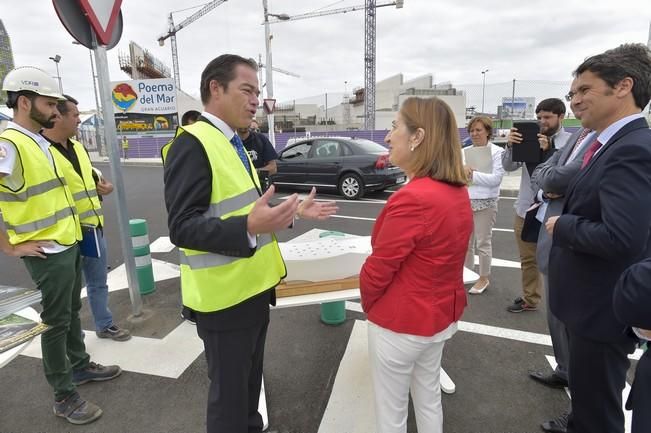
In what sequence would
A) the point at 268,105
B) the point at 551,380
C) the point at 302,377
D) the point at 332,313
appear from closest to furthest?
the point at 551,380
the point at 302,377
the point at 332,313
the point at 268,105

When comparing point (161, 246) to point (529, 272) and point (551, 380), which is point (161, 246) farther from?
point (551, 380)

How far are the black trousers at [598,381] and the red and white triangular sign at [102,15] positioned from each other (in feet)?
12.8

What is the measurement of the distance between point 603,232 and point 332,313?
2.45 metres

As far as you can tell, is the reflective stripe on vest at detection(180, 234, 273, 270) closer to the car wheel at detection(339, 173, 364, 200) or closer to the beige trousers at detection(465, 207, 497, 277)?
the beige trousers at detection(465, 207, 497, 277)

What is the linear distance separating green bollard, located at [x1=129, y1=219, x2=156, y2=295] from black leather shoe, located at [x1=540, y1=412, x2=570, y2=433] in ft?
12.9

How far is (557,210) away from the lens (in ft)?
8.04

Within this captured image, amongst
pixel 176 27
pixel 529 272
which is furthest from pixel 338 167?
pixel 176 27

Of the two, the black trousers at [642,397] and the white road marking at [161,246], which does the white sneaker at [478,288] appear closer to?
the black trousers at [642,397]

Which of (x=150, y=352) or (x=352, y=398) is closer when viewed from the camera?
(x=352, y=398)

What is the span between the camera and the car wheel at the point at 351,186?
959 cm

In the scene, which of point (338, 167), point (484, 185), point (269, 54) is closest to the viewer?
point (484, 185)

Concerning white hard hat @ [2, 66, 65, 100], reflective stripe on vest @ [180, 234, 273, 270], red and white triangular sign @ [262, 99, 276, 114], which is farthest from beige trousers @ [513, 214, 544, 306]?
red and white triangular sign @ [262, 99, 276, 114]

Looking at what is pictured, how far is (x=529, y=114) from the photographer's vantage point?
2975cm

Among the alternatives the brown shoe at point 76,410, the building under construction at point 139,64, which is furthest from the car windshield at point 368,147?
the building under construction at point 139,64
